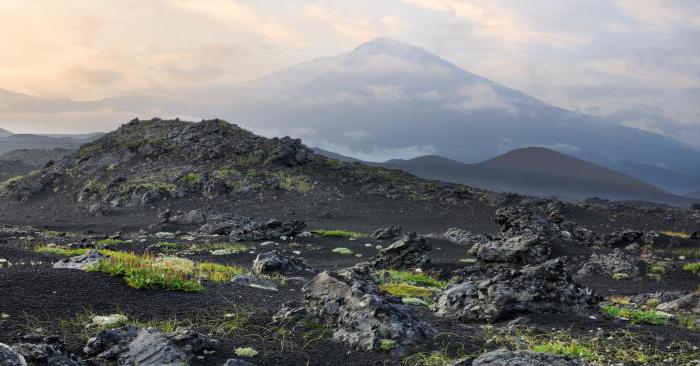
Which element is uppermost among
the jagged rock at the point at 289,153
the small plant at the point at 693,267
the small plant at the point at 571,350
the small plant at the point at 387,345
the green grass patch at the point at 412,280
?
the jagged rock at the point at 289,153

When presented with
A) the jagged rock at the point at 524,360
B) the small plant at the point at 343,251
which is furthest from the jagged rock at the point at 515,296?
the small plant at the point at 343,251

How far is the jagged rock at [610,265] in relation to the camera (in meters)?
30.9

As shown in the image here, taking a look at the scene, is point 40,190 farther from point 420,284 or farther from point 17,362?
point 17,362

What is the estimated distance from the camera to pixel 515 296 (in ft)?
49.5

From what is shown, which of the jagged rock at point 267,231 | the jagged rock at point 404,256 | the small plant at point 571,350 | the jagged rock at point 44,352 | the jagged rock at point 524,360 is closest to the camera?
the jagged rock at point 44,352

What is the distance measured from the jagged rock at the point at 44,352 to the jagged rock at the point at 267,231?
28724 mm

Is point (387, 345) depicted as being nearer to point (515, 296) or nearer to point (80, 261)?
point (515, 296)

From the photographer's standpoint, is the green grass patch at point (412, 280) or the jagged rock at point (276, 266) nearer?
the jagged rock at point (276, 266)

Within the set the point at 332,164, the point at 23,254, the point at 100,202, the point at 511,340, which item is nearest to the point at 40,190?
the point at 100,202

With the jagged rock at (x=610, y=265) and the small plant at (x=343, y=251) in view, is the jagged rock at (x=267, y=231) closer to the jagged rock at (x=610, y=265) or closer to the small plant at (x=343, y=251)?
the small plant at (x=343, y=251)

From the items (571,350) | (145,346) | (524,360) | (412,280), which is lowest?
(412,280)

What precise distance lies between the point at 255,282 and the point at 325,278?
4.73 m

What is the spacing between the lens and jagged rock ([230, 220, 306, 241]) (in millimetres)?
37719

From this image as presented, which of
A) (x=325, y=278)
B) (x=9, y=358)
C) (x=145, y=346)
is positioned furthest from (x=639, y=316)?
(x=9, y=358)
